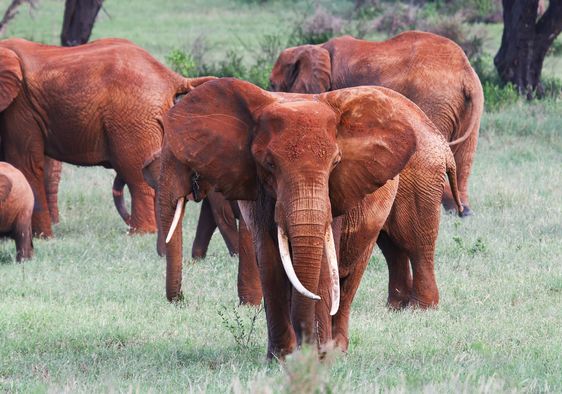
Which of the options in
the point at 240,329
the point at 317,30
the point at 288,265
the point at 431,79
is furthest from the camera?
the point at 317,30

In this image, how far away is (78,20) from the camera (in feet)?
63.1

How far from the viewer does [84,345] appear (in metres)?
6.99

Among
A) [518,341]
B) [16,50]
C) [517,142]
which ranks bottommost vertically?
[517,142]

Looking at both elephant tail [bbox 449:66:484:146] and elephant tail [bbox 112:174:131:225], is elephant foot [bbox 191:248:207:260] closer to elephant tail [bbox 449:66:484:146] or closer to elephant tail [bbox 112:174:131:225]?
elephant tail [bbox 112:174:131:225]

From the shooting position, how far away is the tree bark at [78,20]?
19125mm

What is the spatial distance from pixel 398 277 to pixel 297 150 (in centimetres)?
286

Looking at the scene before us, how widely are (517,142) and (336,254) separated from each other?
34.5ft

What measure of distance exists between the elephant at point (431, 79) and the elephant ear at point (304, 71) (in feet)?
0.04

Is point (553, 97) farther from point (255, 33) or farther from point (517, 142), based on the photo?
point (255, 33)

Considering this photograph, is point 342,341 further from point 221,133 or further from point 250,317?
point 221,133

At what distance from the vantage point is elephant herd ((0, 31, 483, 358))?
5.78 m

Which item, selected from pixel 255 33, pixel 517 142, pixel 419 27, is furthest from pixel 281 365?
pixel 255 33

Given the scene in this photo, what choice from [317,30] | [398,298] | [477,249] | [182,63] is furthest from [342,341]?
[317,30]

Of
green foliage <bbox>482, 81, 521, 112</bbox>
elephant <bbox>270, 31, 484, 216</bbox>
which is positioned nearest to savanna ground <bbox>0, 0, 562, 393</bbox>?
elephant <bbox>270, 31, 484, 216</bbox>
